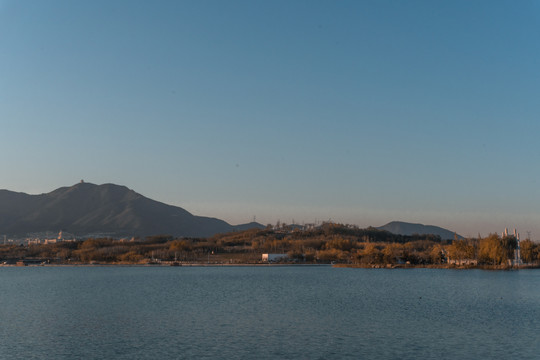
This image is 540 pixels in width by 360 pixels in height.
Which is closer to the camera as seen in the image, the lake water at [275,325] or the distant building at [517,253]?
the lake water at [275,325]

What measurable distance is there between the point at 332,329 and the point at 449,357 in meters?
12.6

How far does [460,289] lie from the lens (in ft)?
275

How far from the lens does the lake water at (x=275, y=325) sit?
37.1 metres

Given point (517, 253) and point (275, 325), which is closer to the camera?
point (275, 325)

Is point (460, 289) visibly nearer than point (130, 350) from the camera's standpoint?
No

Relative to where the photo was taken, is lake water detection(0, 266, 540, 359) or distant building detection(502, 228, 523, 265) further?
distant building detection(502, 228, 523, 265)

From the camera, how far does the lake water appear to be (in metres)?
37.1

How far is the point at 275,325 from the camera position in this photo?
4803 centimetres

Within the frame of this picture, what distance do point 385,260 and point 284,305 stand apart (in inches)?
4428

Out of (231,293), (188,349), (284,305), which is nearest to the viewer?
(188,349)

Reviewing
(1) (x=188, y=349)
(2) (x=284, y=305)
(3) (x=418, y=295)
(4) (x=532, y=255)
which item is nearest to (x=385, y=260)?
(4) (x=532, y=255)

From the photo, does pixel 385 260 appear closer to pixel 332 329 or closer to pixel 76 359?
pixel 332 329

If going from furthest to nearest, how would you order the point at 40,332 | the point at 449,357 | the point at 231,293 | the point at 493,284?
the point at 493,284 → the point at 231,293 → the point at 40,332 → the point at 449,357

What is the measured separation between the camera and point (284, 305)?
63.6 meters
